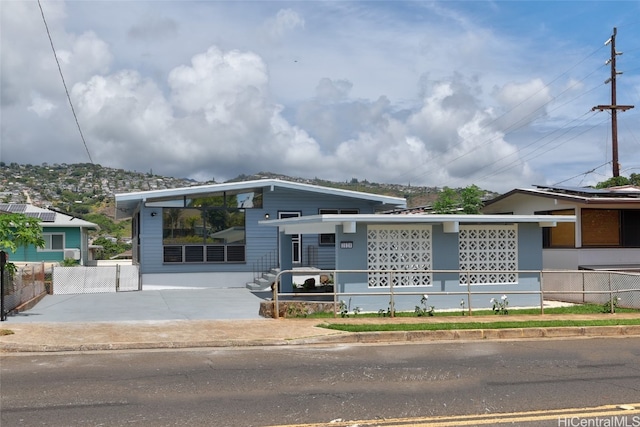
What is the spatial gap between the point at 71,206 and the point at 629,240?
66.2m

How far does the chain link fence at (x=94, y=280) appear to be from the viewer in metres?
24.1

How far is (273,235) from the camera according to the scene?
26000 millimetres

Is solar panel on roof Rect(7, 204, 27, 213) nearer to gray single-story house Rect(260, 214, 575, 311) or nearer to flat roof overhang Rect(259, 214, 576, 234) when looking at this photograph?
flat roof overhang Rect(259, 214, 576, 234)

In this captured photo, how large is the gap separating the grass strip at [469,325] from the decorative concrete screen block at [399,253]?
135 inches

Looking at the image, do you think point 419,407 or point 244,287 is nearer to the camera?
point 419,407

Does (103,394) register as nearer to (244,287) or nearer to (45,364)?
(45,364)

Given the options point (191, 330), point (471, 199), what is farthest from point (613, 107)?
point (191, 330)

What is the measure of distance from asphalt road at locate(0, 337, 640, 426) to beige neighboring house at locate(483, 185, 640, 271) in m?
11.5

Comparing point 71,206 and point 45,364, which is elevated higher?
point 71,206

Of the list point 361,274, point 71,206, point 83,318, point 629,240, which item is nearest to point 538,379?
point 361,274

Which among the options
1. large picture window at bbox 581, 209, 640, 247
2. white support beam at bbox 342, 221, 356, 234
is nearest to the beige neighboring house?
large picture window at bbox 581, 209, 640, 247

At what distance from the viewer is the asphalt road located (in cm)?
738

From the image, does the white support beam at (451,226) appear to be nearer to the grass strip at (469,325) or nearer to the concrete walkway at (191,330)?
the concrete walkway at (191,330)

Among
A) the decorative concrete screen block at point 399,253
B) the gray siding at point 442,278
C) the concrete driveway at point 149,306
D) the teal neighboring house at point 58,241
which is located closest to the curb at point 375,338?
the gray siding at point 442,278
